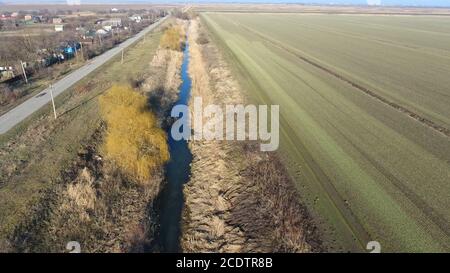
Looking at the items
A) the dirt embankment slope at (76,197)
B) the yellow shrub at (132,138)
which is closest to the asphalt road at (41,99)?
the dirt embankment slope at (76,197)

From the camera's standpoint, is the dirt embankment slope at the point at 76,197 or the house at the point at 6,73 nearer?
the dirt embankment slope at the point at 76,197

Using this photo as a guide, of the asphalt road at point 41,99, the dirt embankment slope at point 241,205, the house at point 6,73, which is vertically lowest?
the dirt embankment slope at point 241,205

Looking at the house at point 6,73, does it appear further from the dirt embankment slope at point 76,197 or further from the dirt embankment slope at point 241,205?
the dirt embankment slope at point 241,205

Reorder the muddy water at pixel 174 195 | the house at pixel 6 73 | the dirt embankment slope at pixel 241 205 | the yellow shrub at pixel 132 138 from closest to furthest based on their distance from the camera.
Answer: the dirt embankment slope at pixel 241 205 < the muddy water at pixel 174 195 < the yellow shrub at pixel 132 138 < the house at pixel 6 73

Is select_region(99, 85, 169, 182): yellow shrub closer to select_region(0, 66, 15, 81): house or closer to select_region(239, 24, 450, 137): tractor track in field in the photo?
select_region(239, 24, 450, 137): tractor track in field

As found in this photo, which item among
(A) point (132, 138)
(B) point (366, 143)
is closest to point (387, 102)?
(B) point (366, 143)

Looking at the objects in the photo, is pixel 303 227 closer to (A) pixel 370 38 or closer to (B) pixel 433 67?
(B) pixel 433 67
